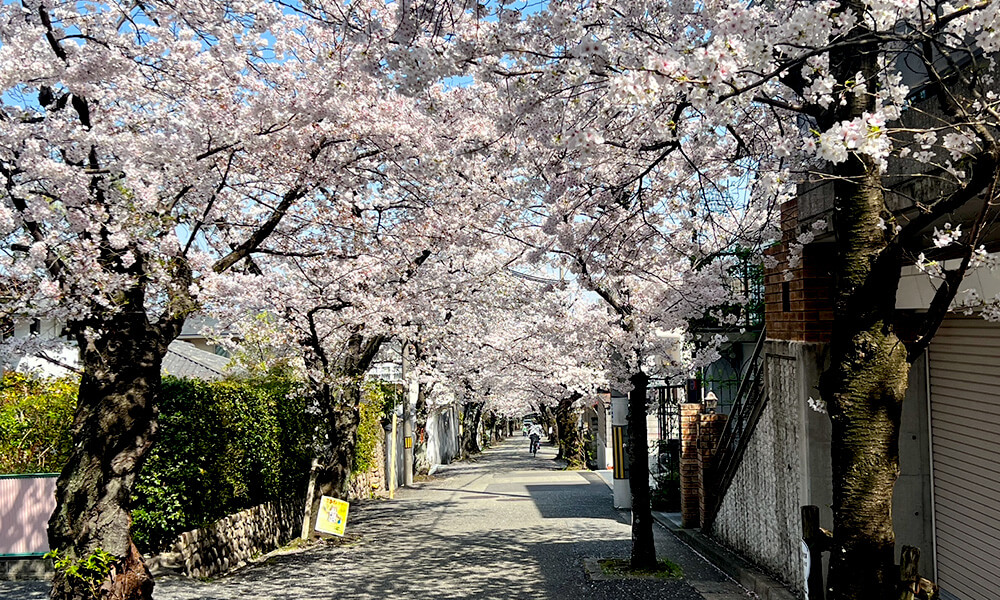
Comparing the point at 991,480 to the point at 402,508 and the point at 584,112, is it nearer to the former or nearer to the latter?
the point at 584,112

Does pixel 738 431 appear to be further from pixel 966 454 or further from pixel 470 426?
pixel 470 426

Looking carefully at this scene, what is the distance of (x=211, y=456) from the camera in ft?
36.6

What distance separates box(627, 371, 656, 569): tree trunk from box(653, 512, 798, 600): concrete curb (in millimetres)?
906

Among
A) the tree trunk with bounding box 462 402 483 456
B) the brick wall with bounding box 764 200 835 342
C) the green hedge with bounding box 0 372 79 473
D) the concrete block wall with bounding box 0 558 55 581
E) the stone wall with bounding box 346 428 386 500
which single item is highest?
the brick wall with bounding box 764 200 835 342

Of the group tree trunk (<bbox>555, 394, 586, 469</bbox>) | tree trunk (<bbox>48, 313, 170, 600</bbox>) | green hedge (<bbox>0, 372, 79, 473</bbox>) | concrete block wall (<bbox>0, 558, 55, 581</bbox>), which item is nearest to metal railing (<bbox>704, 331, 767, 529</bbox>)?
tree trunk (<bbox>48, 313, 170, 600</bbox>)

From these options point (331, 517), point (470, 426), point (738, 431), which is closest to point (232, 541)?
point (331, 517)

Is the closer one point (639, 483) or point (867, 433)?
point (867, 433)

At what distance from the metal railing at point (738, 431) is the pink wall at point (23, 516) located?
344 inches

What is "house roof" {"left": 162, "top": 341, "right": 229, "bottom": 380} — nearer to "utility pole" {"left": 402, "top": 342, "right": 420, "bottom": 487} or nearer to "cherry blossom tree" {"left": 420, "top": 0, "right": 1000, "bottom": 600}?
"utility pole" {"left": 402, "top": 342, "right": 420, "bottom": 487}

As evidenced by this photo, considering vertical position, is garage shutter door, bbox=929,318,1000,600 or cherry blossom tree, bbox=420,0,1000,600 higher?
cherry blossom tree, bbox=420,0,1000,600

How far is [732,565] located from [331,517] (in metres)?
5.57

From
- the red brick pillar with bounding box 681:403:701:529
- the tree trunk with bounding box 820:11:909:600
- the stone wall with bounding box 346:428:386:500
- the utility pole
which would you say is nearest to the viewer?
the tree trunk with bounding box 820:11:909:600

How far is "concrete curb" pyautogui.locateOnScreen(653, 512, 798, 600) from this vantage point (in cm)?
816

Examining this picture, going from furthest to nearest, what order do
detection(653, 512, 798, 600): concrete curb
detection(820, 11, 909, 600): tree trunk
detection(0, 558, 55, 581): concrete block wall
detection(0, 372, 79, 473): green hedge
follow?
1. detection(0, 372, 79, 473): green hedge
2. detection(0, 558, 55, 581): concrete block wall
3. detection(653, 512, 798, 600): concrete curb
4. detection(820, 11, 909, 600): tree trunk
